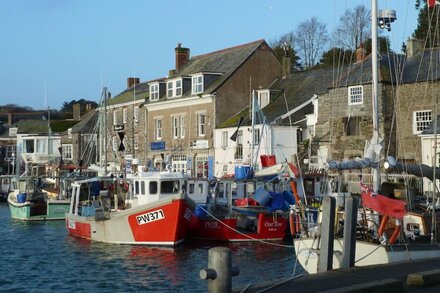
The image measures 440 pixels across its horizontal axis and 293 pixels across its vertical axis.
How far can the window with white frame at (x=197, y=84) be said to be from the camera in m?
60.5

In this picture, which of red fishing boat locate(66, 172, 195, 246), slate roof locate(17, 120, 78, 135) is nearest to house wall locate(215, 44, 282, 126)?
red fishing boat locate(66, 172, 195, 246)

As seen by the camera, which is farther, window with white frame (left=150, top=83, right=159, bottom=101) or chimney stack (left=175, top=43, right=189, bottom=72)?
chimney stack (left=175, top=43, right=189, bottom=72)

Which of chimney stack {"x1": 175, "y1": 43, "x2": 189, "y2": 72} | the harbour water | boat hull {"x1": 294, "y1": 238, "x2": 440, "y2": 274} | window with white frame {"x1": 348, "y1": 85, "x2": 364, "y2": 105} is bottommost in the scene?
the harbour water

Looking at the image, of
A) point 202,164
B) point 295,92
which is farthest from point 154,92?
point 295,92

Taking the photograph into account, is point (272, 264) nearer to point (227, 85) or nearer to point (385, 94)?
point (385, 94)

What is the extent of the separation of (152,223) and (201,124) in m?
27.1

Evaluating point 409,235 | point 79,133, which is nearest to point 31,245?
point 409,235

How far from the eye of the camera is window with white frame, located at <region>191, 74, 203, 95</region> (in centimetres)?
6047

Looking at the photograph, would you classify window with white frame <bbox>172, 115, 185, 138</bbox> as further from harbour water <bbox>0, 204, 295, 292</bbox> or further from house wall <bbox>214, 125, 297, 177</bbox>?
harbour water <bbox>0, 204, 295, 292</bbox>

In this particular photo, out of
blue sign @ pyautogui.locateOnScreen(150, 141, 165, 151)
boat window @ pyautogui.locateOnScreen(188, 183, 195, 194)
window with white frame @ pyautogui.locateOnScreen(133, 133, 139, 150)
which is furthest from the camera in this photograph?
window with white frame @ pyautogui.locateOnScreen(133, 133, 139, 150)

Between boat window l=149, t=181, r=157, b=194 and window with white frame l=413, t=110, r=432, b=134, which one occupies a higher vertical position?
window with white frame l=413, t=110, r=432, b=134

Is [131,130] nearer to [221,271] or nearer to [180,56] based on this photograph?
[180,56]

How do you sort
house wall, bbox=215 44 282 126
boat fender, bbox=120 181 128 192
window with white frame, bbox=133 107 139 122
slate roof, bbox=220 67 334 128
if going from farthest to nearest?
window with white frame, bbox=133 107 139 122 < house wall, bbox=215 44 282 126 < slate roof, bbox=220 67 334 128 < boat fender, bbox=120 181 128 192

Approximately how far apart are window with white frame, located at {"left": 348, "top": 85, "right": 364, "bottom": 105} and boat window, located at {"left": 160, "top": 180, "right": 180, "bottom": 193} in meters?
17.4
